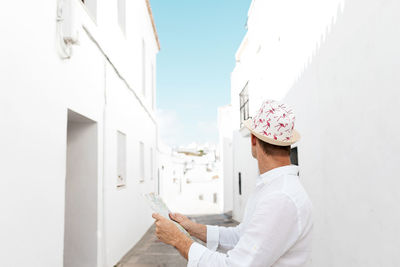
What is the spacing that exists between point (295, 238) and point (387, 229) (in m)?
1.46

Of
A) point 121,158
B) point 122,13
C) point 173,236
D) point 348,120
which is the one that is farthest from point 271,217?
point 122,13

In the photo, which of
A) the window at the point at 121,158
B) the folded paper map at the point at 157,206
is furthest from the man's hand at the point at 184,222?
the window at the point at 121,158

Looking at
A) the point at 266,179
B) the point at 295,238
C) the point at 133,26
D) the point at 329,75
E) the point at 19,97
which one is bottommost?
the point at 295,238

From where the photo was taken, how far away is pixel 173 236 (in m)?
1.78

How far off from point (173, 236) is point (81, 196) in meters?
3.49

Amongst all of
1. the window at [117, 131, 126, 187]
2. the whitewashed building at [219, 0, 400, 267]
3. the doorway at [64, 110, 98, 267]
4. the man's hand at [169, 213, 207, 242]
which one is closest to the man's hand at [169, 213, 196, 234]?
the man's hand at [169, 213, 207, 242]

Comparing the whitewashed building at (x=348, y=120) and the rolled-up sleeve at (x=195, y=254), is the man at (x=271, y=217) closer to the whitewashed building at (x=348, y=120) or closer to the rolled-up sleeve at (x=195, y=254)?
the rolled-up sleeve at (x=195, y=254)

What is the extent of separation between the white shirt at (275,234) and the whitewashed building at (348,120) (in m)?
1.25

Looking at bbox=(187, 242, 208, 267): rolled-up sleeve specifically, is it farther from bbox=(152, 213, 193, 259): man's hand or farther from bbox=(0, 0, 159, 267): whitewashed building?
bbox=(0, 0, 159, 267): whitewashed building

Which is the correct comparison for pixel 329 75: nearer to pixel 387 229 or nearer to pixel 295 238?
pixel 387 229

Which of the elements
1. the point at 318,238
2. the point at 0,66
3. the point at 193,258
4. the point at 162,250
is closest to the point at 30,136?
the point at 0,66

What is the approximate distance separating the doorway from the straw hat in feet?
11.6

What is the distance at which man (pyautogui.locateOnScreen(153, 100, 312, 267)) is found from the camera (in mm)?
1441

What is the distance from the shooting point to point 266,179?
1.69 m
